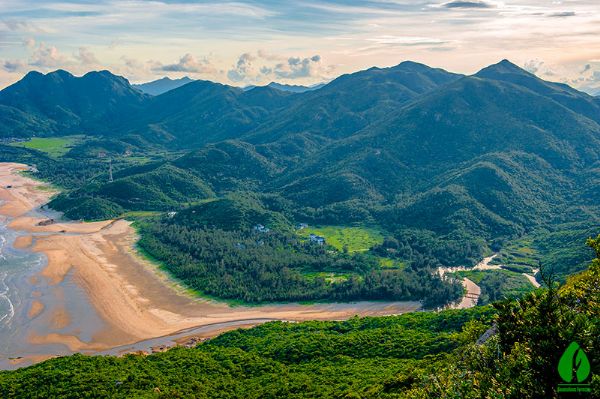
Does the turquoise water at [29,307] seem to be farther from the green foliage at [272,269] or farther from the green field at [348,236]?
the green field at [348,236]

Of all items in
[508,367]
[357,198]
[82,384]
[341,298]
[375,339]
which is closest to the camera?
[508,367]

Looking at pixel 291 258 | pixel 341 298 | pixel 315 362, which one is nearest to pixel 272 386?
pixel 315 362

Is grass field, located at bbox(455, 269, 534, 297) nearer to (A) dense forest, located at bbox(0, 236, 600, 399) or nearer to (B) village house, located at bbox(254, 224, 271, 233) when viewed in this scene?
(A) dense forest, located at bbox(0, 236, 600, 399)

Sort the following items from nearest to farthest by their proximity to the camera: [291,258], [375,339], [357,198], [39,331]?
[375,339] < [39,331] < [291,258] < [357,198]

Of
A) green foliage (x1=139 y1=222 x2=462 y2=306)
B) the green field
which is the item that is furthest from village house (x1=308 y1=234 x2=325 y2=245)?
green foliage (x1=139 y1=222 x2=462 y2=306)

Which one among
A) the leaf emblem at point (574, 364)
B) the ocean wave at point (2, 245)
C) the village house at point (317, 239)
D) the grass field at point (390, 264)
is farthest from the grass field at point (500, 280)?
the ocean wave at point (2, 245)

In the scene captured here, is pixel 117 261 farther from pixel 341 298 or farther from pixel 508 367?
pixel 508 367
